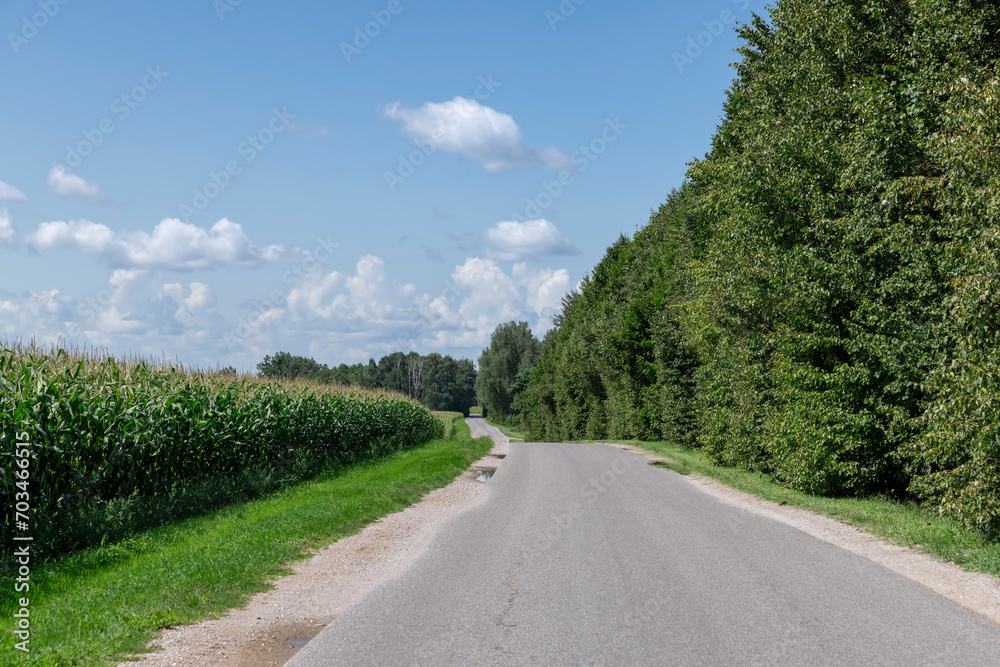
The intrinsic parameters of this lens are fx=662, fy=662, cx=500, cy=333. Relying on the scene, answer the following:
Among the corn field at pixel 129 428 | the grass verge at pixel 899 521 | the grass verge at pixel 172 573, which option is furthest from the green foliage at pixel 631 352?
the grass verge at pixel 172 573

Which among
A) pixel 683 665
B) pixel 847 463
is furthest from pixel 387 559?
pixel 847 463

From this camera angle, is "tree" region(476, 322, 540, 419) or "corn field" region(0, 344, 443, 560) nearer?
"corn field" region(0, 344, 443, 560)

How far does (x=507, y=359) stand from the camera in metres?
92.0

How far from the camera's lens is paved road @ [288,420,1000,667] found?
5.38m

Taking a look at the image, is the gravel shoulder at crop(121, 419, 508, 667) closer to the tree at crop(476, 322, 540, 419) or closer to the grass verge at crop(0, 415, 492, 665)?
the grass verge at crop(0, 415, 492, 665)

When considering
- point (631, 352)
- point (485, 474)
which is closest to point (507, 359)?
point (631, 352)

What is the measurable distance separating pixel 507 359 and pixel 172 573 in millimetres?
84171

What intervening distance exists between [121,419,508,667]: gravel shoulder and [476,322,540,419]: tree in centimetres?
7959

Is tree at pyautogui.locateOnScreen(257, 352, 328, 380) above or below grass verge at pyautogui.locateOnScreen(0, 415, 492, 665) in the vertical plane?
above

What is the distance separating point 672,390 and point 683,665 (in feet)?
93.1

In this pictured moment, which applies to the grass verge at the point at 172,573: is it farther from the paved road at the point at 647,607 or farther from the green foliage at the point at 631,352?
the green foliage at the point at 631,352

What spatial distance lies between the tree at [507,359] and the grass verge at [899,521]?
73.3m

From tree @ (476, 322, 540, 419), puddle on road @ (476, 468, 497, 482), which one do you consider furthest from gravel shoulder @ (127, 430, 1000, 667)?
tree @ (476, 322, 540, 419)

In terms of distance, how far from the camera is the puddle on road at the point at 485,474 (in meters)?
19.8
